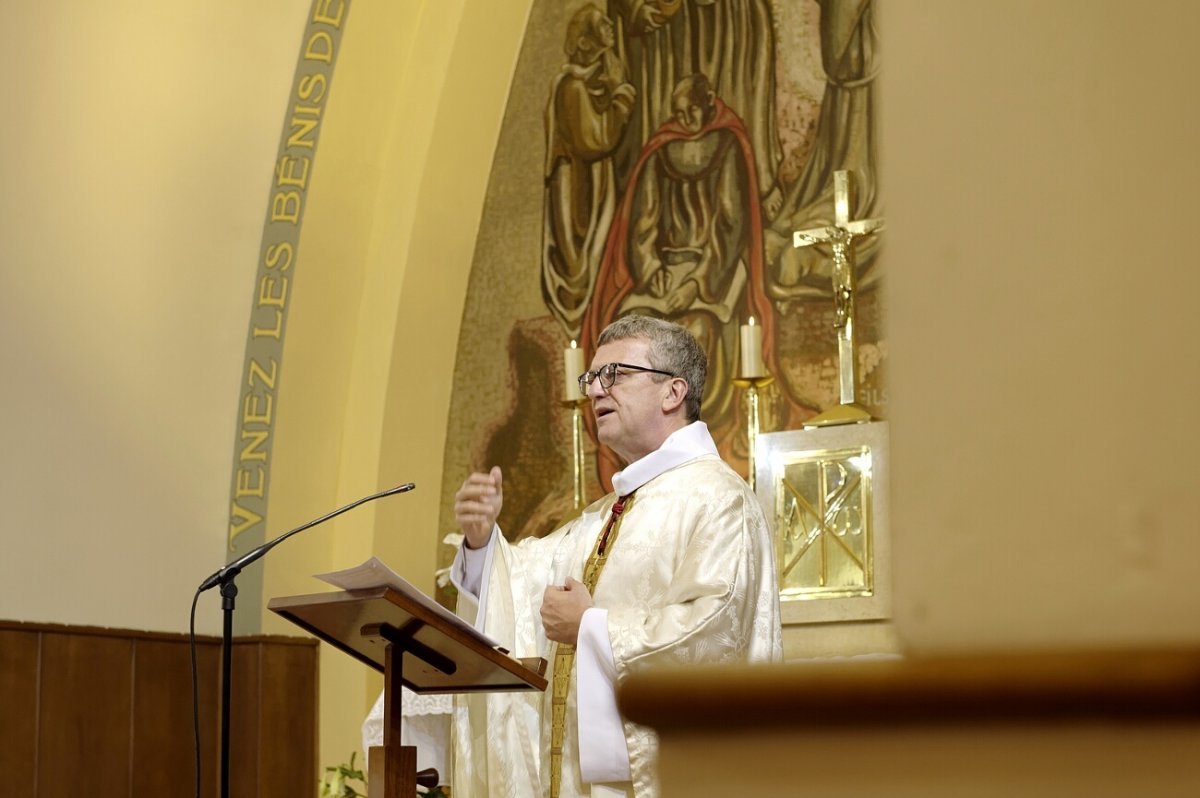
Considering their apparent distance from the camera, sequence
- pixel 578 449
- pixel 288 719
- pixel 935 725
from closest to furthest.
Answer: pixel 935 725 < pixel 578 449 < pixel 288 719

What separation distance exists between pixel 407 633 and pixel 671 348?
1.30 meters

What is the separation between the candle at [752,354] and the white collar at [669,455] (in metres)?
1.65

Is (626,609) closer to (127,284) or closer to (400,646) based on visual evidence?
(400,646)

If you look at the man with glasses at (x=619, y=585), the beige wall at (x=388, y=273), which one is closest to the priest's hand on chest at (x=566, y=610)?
the man with glasses at (x=619, y=585)

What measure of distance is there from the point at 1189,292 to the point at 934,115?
25 cm

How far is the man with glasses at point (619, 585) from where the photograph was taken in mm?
3814

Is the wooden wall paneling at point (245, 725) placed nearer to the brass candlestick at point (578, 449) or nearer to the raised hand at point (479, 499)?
the brass candlestick at point (578, 449)

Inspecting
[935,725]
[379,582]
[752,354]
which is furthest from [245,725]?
[935,725]

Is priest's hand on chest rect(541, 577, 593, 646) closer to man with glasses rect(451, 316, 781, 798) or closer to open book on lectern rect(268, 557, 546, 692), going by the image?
man with glasses rect(451, 316, 781, 798)

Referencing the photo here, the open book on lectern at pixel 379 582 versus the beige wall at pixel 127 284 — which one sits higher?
the beige wall at pixel 127 284

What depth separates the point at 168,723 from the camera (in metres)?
6.77

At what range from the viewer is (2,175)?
6.46 meters

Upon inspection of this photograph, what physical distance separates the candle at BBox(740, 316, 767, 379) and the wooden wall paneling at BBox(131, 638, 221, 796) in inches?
109

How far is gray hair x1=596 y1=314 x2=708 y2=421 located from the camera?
14.5 ft
